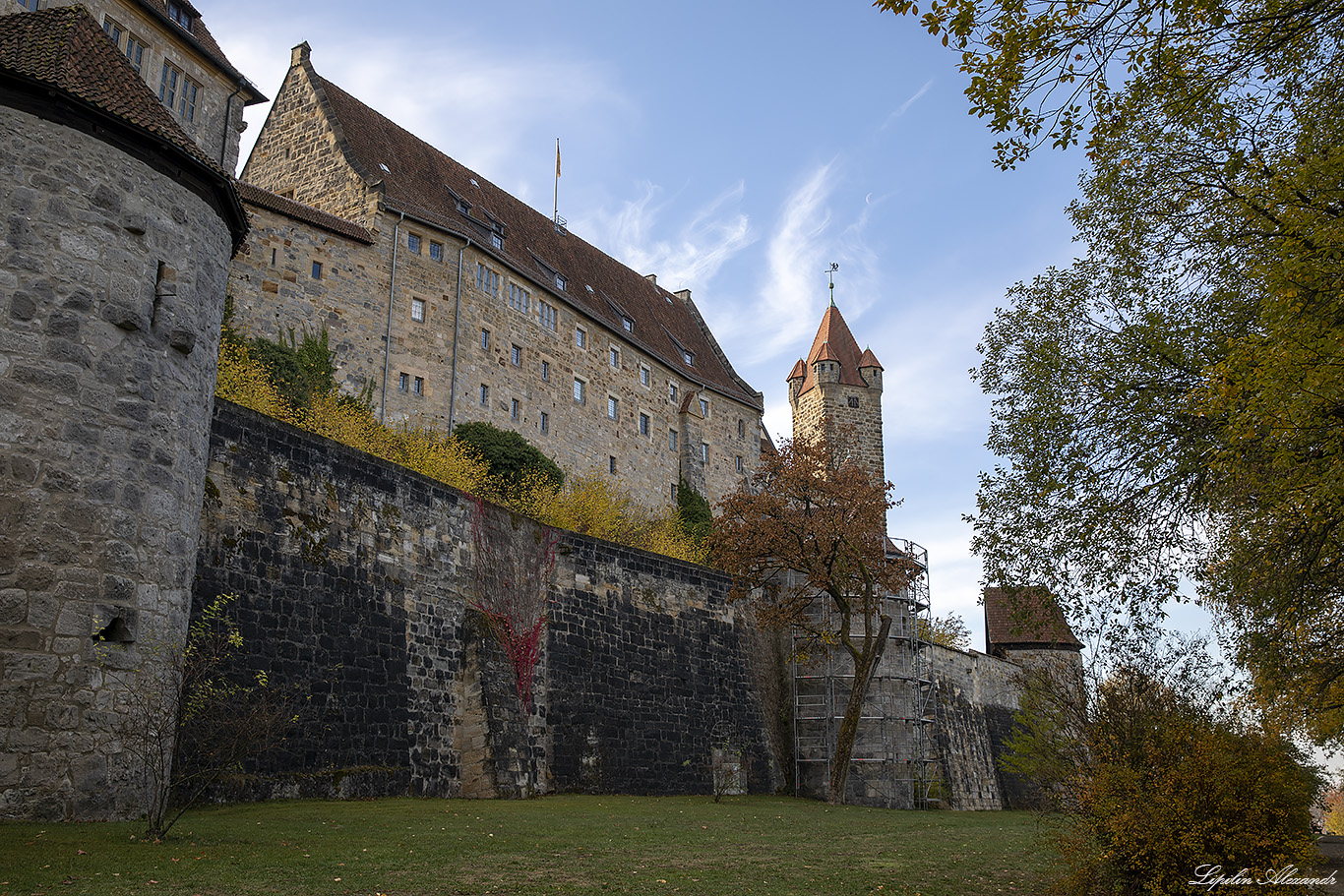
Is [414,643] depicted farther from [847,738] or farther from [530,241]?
[530,241]

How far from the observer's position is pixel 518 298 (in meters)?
36.9

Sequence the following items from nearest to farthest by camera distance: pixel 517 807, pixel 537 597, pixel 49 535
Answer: pixel 49 535
pixel 517 807
pixel 537 597

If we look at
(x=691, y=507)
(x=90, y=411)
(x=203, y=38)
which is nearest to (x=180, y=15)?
(x=203, y=38)

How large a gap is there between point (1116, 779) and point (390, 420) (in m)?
25.6

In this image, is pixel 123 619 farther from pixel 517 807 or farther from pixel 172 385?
pixel 517 807

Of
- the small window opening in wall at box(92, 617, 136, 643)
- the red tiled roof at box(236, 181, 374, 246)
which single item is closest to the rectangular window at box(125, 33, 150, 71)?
the red tiled roof at box(236, 181, 374, 246)

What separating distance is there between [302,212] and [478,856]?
2476 centimetres

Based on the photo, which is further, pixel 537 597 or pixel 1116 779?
pixel 537 597

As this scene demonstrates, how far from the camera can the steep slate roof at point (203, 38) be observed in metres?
24.5

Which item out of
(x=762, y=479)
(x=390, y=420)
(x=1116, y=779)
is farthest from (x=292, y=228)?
(x=1116, y=779)

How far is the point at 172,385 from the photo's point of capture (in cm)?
1166

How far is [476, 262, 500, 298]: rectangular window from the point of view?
35.1m

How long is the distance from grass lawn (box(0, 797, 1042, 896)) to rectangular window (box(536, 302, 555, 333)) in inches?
960

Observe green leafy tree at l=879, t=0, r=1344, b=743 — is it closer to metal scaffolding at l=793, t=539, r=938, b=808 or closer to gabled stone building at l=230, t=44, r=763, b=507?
metal scaffolding at l=793, t=539, r=938, b=808
